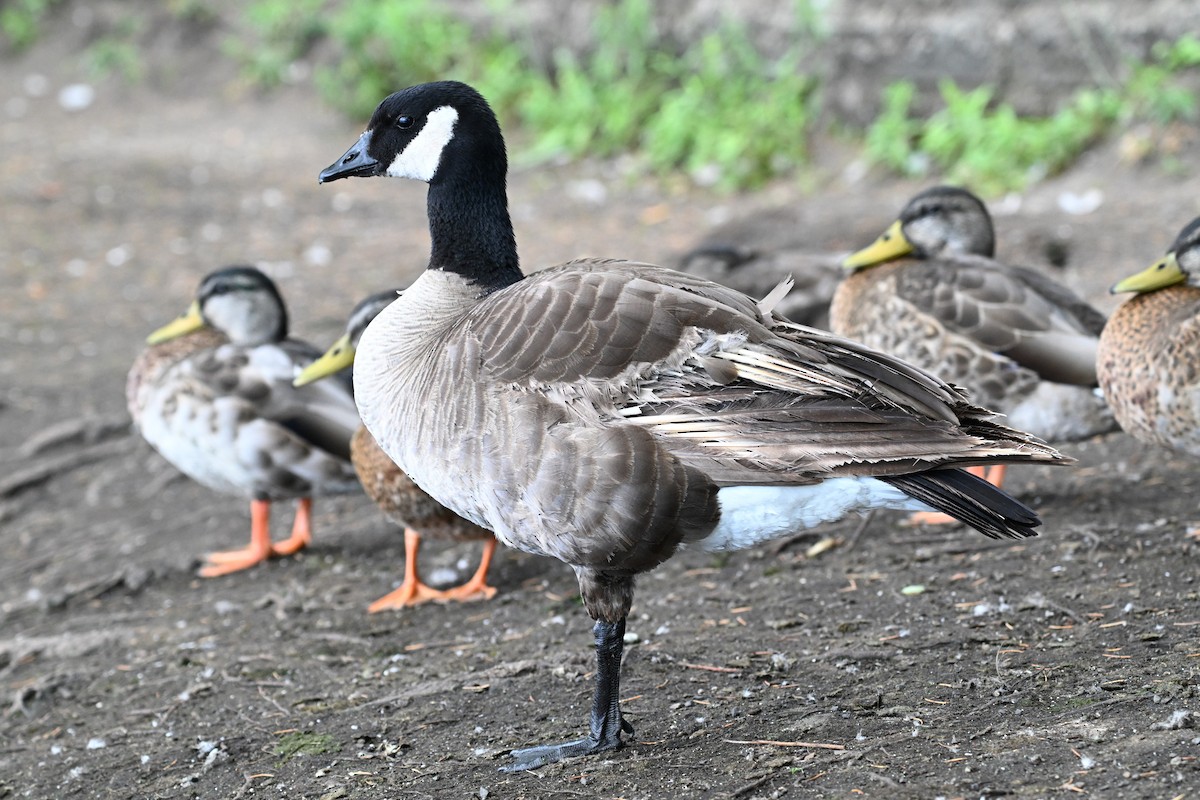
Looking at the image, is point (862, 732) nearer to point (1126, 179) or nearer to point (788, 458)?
point (788, 458)

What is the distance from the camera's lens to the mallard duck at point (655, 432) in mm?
3379

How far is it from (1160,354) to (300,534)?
3.84 metres

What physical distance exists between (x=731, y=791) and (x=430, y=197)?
7.04 ft

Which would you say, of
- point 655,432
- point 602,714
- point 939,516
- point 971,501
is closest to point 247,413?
point 602,714

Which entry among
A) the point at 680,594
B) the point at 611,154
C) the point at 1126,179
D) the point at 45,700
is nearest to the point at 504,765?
the point at 680,594

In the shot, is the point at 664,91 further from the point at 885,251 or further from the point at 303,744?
the point at 303,744

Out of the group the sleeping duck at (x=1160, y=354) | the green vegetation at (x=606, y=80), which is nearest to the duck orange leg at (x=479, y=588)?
the sleeping duck at (x=1160, y=354)

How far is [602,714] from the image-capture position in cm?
368

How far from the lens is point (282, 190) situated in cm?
1279

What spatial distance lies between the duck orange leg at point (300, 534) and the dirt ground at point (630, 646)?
0.42ft

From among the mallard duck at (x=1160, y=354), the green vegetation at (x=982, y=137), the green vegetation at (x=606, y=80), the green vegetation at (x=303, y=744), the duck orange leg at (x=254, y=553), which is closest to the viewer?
the green vegetation at (x=303, y=744)

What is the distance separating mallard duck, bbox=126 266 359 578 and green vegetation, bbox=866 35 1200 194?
625 cm

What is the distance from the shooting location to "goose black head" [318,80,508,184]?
421cm

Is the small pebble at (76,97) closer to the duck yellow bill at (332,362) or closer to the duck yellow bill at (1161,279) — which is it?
the duck yellow bill at (332,362)
